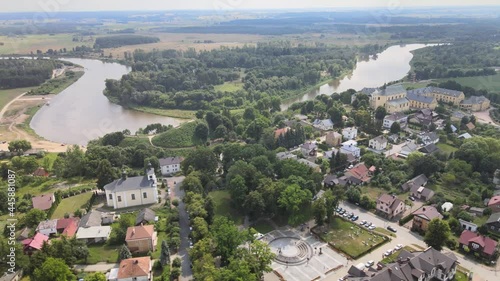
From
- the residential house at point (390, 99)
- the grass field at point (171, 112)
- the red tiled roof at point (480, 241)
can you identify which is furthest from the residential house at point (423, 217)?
the grass field at point (171, 112)

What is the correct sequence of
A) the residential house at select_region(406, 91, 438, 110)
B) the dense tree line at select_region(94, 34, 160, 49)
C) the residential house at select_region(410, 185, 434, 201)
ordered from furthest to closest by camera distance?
the dense tree line at select_region(94, 34, 160, 49) → the residential house at select_region(406, 91, 438, 110) → the residential house at select_region(410, 185, 434, 201)

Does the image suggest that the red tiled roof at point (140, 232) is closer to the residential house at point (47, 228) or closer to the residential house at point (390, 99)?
the residential house at point (47, 228)

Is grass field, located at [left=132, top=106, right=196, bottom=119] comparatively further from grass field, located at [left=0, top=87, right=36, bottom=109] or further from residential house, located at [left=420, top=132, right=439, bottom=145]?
residential house, located at [left=420, top=132, right=439, bottom=145]

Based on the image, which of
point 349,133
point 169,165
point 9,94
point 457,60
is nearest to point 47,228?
point 169,165

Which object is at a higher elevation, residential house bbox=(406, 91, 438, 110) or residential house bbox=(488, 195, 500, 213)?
residential house bbox=(406, 91, 438, 110)

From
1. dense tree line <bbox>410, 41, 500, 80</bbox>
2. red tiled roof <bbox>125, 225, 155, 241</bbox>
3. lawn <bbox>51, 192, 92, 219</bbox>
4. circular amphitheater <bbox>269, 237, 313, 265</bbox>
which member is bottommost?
lawn <bbox>51, 192, 92, 219</bbox>

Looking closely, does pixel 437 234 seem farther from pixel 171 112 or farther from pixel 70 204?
pixel 171 112

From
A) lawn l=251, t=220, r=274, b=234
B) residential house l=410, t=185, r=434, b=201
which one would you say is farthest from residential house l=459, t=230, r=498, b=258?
lawn l=251, t=220, r=274, b=234
